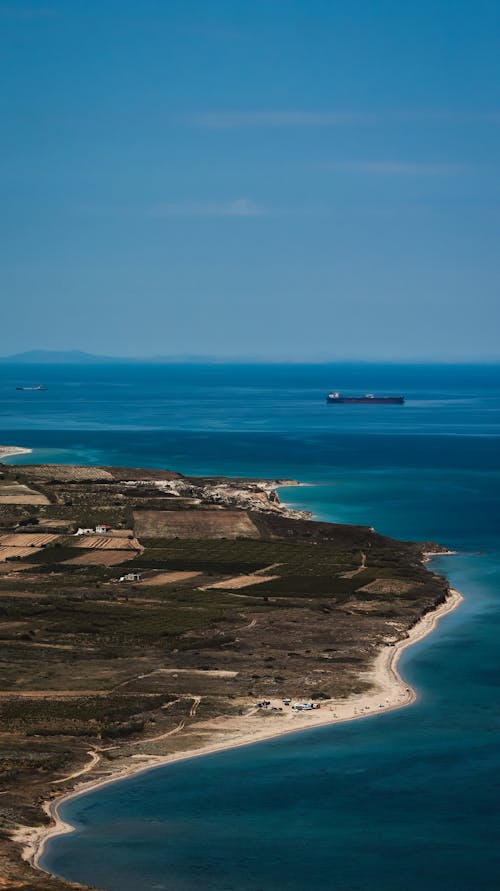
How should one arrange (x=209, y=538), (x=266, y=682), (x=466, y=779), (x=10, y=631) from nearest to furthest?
(x=466, y=779)
(x=266, y=682)
(x=10, y=631)
(x=209, y=538)

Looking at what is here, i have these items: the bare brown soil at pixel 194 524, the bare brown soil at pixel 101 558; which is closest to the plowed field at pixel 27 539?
the bare brown soil at pixel 101 558

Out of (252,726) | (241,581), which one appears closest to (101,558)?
(241,581)

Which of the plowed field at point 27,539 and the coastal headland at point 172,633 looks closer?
the coastal headland at point 172,633

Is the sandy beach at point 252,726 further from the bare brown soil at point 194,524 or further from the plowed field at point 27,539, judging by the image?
the plowed field at point 27,539

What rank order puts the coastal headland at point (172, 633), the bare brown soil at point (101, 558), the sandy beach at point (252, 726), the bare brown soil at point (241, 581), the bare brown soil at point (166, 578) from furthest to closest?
the bare brown soil at point (101, 558) < the bare brown soil at point (166, 578) < the bare brown soil at point (241, 581) < the coastal headland at point (172, 633) < the sandy beach at point (252, 726)

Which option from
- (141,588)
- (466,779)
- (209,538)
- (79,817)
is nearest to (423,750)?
(466,779)

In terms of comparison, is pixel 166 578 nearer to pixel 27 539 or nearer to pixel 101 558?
pixel 101 558

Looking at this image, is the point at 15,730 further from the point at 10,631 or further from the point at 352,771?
the point at 10,631
